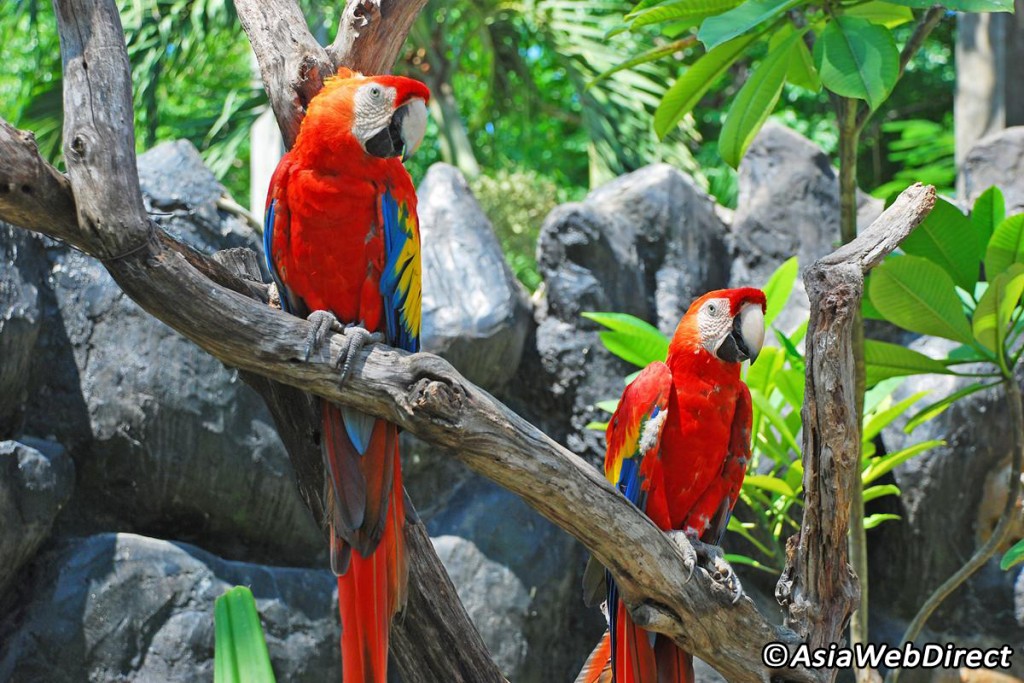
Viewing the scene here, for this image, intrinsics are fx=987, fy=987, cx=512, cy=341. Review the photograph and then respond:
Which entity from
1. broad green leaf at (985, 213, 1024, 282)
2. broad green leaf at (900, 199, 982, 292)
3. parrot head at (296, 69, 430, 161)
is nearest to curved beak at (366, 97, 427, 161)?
parrot head at (296, 69, 430, 161)

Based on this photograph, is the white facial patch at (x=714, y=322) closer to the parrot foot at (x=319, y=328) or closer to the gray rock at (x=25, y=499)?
the parrot foot at (x=319, y=328)

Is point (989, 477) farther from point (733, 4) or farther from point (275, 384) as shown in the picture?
point (275, 384)

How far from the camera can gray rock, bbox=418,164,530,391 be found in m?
2.96

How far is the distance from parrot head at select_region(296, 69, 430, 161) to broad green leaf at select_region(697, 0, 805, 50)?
51 centimetres

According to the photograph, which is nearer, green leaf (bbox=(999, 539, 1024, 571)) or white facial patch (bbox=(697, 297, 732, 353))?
white facial patch (bbox=(697, 297, 732, 353))

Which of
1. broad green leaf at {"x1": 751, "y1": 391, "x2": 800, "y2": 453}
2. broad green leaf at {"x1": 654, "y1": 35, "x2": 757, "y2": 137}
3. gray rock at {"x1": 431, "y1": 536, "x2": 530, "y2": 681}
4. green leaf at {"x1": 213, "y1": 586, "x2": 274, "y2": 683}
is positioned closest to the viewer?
green leaf at {"x1": 213, "y1": 586, "x2": 274, "y2": 683}

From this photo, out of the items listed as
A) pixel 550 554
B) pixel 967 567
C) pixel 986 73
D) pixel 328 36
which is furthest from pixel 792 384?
pixel 328 36

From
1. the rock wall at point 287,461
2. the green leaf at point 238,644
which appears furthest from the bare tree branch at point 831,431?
the rock wall at point 287,461

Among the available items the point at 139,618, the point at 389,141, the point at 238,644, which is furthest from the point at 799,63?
the point at 139,618

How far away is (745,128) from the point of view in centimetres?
209

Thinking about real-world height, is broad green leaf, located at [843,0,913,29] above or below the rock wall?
above

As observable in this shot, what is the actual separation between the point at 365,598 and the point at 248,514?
57.9 inches

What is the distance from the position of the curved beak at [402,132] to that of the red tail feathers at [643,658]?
2.79 ft

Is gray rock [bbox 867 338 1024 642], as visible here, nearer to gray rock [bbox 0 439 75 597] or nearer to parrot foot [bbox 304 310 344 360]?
parrot foot [bbox 304 310 344 360]
